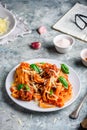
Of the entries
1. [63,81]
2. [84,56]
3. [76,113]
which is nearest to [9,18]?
[84,56]

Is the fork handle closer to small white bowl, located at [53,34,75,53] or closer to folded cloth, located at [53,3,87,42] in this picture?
small white bowl, located at [53,34,75,53]

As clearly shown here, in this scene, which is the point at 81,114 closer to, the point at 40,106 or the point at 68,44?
the point at 40,106

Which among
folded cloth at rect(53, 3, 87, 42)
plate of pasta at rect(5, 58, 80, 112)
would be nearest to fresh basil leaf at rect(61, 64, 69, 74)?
plate of pasta at rect(5, 58, 80, 112)

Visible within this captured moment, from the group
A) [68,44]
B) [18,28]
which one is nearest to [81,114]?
[68,44]

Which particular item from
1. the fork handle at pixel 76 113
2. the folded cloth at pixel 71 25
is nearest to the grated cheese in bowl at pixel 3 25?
the folded cloth at pixel 71 25

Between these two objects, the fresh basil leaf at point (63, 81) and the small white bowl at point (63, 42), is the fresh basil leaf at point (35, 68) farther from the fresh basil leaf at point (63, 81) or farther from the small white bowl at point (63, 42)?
the small white bowl at point (63, 42)

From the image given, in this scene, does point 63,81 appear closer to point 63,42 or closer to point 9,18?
point 63,42
